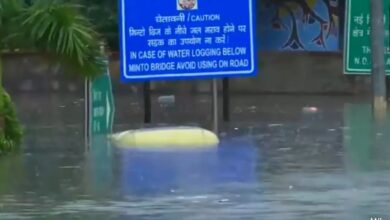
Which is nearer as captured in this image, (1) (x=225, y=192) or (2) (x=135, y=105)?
(1) (x=225, y=192)

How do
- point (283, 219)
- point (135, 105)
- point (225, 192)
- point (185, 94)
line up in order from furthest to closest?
point (185, 94), point (135, 105), point (225, 192), point (283, 219)

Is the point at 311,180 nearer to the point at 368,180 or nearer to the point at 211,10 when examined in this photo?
the point at 368,180

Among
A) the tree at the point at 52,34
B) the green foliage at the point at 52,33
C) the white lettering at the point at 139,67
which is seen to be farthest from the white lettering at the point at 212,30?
the green foliage at the point at 52,33

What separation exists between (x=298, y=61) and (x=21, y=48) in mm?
15633

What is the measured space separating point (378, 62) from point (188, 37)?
363 cm

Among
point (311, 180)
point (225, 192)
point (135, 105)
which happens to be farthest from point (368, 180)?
point (135, 105)

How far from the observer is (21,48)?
14.6 metres

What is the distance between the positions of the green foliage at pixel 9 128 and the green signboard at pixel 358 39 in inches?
371

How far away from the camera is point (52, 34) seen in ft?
46.5

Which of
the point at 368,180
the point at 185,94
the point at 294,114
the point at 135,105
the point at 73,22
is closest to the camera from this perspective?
the point at 368,180

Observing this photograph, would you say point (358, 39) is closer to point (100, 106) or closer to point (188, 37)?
point (188, 37)

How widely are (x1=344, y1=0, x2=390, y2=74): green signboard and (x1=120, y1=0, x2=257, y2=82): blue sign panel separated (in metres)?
5.94

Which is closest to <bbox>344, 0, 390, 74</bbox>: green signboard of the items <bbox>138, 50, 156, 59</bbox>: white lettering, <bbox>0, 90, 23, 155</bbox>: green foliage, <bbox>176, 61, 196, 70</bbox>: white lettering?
<bbox>176, 61, 196, 70</bbox>: white lettering

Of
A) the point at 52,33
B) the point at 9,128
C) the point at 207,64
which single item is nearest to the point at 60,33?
the point at 52,33
